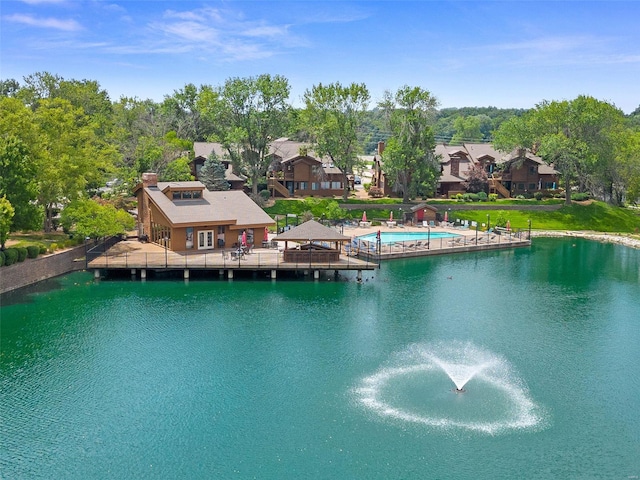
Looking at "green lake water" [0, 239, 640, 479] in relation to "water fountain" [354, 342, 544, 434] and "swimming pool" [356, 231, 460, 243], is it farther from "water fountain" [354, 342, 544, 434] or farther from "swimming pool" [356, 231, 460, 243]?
"swimming pool" [356, 231, 460, 243]

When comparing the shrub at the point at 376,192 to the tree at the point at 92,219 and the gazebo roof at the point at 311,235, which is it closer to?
the gazebo roof at the point at 311,235

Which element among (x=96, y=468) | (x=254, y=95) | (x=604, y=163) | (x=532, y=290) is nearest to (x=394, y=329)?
(x=532, y=290)

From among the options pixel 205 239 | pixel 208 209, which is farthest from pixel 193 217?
pixel 205 239

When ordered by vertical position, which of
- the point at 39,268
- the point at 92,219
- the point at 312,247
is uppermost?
the point at 92,219

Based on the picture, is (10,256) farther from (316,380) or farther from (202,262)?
(316,380)

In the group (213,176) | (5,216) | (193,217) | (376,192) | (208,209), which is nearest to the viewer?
(5,216)
